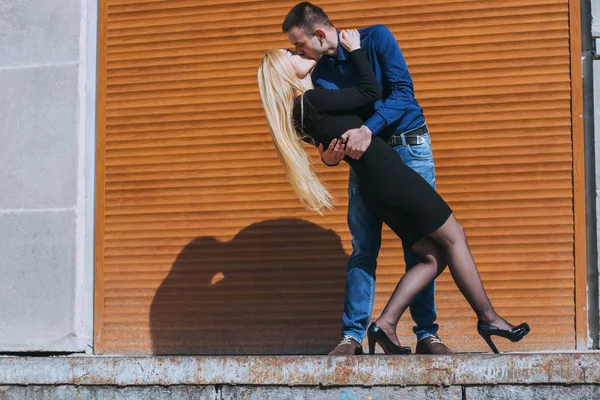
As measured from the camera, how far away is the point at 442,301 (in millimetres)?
6043

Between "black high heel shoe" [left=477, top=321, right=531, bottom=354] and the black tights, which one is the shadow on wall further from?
"black high heel shoe" [left=477, top=321, right=531, bottom=354]

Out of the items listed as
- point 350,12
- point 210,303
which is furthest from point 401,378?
point 350,12

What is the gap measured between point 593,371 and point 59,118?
4434 mm

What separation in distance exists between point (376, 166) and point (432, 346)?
1006 millimetres

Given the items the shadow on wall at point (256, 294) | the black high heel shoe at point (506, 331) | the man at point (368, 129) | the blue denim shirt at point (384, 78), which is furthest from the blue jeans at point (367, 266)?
the shadow on wall at point (256, 294)

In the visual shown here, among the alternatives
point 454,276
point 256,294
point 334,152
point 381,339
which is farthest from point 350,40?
point 256,294

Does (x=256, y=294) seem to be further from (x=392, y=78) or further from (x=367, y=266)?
(x=392, y=78)

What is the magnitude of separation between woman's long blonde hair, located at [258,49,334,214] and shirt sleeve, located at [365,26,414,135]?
1.39 feet

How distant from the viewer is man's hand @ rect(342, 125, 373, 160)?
440 cm

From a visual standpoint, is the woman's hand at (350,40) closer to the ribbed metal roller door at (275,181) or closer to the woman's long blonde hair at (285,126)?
the woman's long blonde hair at (285,126)

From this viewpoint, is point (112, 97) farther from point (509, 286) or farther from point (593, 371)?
point (593, 371)

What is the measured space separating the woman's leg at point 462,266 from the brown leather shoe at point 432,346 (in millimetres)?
333

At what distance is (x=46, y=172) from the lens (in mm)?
6652

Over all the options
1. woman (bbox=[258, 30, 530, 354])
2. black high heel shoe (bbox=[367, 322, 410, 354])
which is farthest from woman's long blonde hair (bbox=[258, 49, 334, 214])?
black high heel shoe (bbox=[367, 322, 410, 354])
